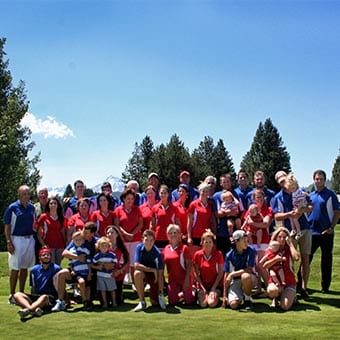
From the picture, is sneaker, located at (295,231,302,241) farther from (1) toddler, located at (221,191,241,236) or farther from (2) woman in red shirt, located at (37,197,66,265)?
(2) woman in red shirt, located at (37,197,66,265)

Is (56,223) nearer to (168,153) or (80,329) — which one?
(80,329)

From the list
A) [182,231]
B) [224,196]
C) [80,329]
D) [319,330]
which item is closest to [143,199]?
[182,231]

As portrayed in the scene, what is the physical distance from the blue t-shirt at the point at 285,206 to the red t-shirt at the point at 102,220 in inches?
124

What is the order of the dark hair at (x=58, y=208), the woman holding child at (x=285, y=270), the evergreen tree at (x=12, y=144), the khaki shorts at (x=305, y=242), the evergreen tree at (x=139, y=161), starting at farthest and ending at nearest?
the evergreen tree at (x=139, y=161), the evergreen tree at (x=12, y=144), the dark hair at (x=58, y=208), the khaki shorts at (x=305, y=242), the woman holding child at (x=285, y=270)

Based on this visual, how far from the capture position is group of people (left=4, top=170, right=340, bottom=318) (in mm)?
8570

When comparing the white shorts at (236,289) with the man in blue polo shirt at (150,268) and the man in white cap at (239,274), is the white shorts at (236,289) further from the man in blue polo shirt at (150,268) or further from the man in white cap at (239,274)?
the man in blue polo shirt at (150,268)

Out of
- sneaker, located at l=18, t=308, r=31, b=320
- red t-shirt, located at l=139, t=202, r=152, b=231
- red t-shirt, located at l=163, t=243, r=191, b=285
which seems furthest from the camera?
red t-shirt, located at l=139, t=202, r=152, b=231

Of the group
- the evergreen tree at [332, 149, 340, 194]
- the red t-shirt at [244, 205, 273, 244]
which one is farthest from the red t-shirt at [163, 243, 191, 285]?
the evergreen tree at [332, 149, 340, 194]

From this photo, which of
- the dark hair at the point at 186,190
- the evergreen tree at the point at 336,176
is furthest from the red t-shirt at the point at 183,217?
the evergreen tree at the point at 336,176

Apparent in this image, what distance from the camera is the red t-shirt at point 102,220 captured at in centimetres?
984

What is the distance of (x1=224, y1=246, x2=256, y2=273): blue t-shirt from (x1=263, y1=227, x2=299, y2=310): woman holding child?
10.6 inches

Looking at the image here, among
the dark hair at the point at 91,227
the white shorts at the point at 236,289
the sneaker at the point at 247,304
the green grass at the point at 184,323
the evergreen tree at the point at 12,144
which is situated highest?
the evergreen tree at the point at 12,144

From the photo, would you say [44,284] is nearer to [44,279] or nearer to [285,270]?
[44,279]

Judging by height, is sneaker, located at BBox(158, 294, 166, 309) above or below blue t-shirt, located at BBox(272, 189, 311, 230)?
below
